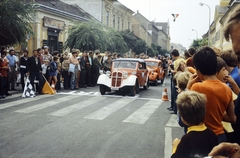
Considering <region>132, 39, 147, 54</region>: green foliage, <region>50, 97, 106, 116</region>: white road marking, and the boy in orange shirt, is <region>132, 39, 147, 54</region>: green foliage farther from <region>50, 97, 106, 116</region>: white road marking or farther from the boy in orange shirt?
the boy in orange shirt

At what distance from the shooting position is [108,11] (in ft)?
177

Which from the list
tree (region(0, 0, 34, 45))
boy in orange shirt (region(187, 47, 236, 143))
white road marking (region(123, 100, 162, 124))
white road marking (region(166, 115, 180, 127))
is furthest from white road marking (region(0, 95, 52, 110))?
boy in orange shirt (region(187, 47, 236, 143))

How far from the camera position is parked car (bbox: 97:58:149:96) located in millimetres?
14797

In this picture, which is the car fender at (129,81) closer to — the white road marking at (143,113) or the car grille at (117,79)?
the car grille at (117,79)

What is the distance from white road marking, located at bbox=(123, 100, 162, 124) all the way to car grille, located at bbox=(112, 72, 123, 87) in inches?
94.2

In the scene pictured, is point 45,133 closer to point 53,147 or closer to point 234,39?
point 53,147

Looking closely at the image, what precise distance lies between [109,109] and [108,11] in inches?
1762

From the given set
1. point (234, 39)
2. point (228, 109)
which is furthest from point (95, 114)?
point (234, 39)

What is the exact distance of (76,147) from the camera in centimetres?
616

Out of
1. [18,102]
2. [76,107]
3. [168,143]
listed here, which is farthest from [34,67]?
[168,143]

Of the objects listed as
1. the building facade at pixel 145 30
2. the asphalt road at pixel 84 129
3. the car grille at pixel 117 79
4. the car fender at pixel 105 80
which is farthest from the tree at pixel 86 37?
the building facade at pixel 145 30

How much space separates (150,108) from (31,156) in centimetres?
646

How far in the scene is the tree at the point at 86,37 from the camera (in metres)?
27.5

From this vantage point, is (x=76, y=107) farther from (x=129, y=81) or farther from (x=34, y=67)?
(x=129, y=81)
